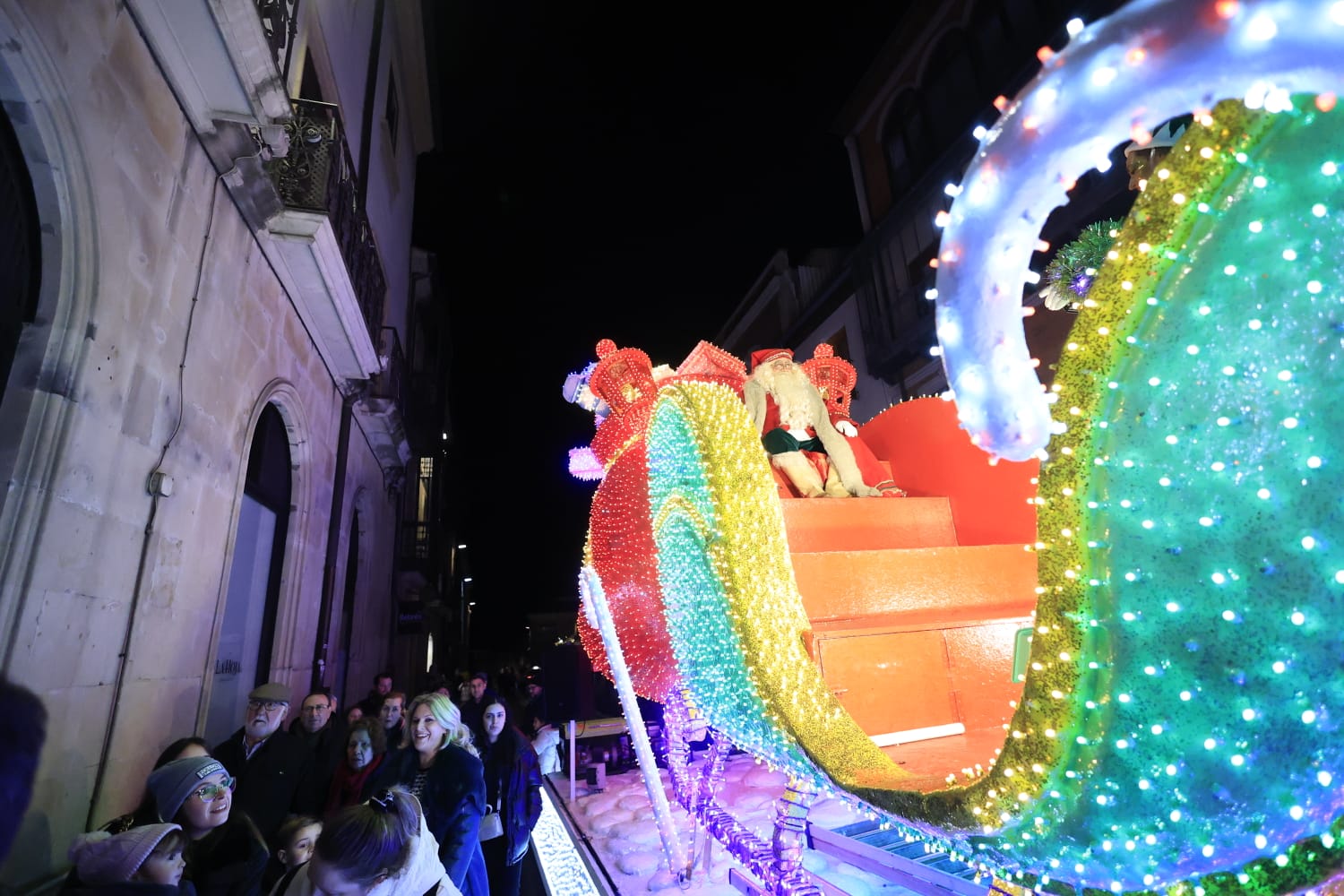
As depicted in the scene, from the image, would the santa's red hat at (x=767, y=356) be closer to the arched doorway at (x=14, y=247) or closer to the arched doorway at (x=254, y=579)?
the arched doorway at (x=14, y=247)

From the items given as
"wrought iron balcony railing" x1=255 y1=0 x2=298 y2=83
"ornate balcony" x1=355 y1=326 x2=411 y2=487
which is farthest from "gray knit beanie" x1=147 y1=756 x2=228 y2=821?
"ornate balcony" x1=355 y1=326 x2=411 y2=487

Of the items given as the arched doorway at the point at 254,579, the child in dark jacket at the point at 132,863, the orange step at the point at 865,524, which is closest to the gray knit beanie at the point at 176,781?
the child in dark jacket at the point at 132,863

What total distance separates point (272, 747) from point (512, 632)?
53033 mm

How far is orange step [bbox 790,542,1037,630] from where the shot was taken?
247cm

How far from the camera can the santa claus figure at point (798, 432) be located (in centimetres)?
346

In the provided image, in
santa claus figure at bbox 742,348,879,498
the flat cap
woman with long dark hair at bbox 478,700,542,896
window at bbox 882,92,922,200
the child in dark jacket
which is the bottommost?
woman with long dark hair at bbox 478,700,542,896

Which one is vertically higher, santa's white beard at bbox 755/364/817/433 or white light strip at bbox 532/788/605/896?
santa's white beard at bbox 755/364/817/433

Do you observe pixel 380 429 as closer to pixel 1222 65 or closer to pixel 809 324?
pixel 809 324

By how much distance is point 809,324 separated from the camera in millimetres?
16156

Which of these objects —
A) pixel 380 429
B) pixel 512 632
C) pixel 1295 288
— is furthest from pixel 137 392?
pixel 512 632

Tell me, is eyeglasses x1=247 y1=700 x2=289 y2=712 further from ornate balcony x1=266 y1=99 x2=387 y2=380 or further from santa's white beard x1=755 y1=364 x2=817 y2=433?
ornate balcony x1=266 y1=99 x2=387 y2=380

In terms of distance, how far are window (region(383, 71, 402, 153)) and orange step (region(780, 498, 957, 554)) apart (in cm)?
1257

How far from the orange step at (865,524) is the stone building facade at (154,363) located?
360 centimetres

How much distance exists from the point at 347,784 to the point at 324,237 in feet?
16.3
